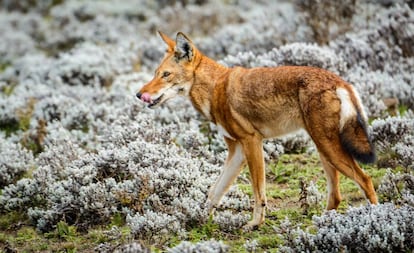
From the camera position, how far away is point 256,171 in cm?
561

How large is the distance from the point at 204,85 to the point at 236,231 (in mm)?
1465

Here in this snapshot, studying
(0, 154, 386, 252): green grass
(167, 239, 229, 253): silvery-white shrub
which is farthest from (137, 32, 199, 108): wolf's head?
(167, 239, 229, 253): silvery-white shrub

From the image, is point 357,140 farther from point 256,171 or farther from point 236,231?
point 236,231

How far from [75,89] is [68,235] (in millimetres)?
6117

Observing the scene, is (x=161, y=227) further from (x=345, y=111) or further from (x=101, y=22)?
(x=101, y=22)

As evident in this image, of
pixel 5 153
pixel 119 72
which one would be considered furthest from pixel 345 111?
pixel 119 72

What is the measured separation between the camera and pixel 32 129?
31.3 feet

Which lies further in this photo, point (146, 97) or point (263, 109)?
point (146, 97)

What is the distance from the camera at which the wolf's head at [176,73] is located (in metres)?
5.86

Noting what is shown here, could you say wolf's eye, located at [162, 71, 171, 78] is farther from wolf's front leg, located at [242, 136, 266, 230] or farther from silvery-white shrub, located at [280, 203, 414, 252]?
silvery-white shrub, located at [280, 203, 414, 252]

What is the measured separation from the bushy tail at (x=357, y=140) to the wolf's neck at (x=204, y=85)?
1406 mm

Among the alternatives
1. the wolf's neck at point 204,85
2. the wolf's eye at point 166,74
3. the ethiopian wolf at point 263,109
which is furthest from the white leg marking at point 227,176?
the wolf's eye at point 166,74

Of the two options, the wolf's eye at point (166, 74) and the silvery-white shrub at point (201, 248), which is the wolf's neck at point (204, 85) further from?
the silvery-white shrub at point (201, 248)

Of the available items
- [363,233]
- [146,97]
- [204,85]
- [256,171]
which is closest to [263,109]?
[256,171]
